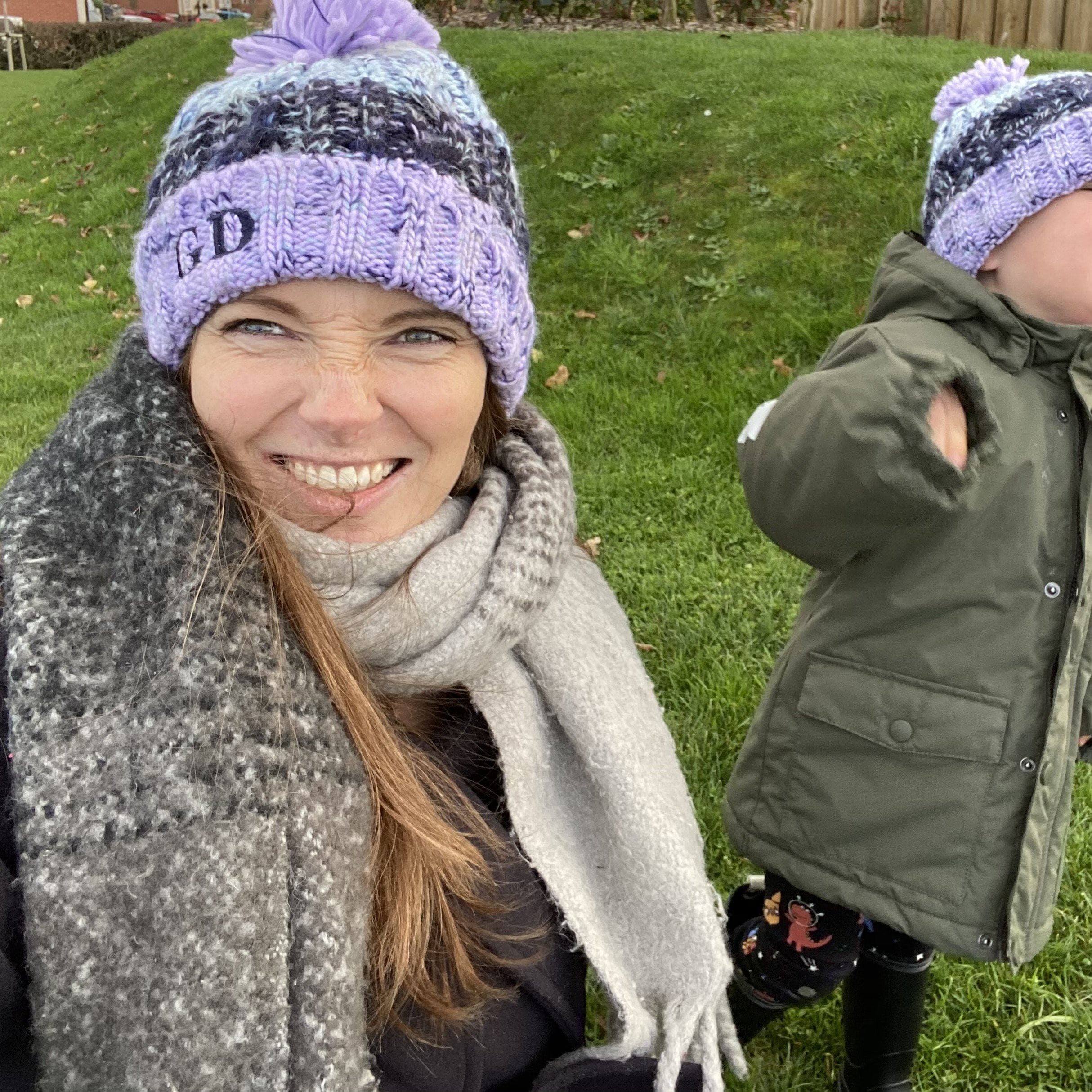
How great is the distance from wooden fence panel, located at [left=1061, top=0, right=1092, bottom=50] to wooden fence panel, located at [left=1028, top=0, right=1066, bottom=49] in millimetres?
42

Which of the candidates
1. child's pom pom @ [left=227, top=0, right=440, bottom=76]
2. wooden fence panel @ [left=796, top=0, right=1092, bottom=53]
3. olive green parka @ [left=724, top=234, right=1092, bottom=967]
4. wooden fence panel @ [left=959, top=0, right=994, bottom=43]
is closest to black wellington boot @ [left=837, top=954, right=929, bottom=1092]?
olive green parka @ [left=724, top=234, right=1092, bottom=967]

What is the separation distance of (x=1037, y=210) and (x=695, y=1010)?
1.56 metres

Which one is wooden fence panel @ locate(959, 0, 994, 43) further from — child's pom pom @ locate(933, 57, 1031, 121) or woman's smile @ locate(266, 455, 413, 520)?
woman's smile @ locate(266, 455, 413, 520)

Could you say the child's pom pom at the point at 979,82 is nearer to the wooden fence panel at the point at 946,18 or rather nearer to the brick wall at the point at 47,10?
the wooden fence panel at the point at 946,18

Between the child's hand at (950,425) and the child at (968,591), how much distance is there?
0.09m

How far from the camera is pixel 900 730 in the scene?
193cm

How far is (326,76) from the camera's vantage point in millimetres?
1329

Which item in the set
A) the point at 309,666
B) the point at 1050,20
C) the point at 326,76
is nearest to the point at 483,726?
the point at 309,666

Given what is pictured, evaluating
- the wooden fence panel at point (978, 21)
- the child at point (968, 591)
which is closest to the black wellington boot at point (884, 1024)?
the child at point (968, 591)

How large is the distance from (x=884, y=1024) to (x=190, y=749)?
174 cm

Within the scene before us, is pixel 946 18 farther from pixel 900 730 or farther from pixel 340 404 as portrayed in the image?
pixel 340 404

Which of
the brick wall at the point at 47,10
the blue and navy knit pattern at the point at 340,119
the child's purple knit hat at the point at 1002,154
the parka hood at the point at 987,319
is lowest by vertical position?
the parka hood at the point at 987,319

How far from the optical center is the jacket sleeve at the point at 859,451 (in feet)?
5.27

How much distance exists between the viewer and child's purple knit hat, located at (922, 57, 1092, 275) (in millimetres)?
1887
